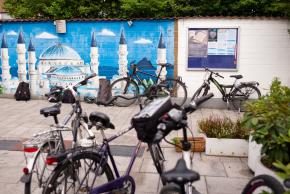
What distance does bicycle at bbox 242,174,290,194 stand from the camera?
2680 millimetres

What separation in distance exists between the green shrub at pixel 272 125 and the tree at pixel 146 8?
17.4 ft

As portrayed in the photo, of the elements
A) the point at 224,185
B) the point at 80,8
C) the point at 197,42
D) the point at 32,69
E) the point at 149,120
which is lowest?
the point at 224,185

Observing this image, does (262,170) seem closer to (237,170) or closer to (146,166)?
(237,170)

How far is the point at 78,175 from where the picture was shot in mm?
3475

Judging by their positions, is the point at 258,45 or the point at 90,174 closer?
the point at 90,174

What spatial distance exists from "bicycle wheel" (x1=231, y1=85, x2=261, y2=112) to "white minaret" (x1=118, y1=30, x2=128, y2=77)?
298 centimetres

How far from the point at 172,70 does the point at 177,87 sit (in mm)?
495

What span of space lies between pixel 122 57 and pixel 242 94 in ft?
10.9

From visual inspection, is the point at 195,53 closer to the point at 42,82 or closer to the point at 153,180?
the point at 42,82

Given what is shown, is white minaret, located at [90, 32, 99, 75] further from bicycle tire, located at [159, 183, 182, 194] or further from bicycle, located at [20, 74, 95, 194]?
bicycle tire, located at [159, 183, 182, 194]

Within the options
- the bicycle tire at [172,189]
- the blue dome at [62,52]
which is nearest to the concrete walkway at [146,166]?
the bicycle tire at [172,189]

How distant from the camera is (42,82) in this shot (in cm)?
1037

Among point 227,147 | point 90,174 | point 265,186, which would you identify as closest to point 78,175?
point 90,174

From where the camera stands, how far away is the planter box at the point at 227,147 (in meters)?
5.52
